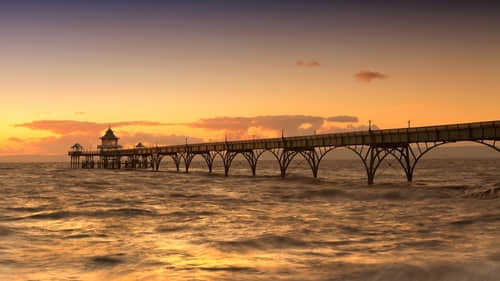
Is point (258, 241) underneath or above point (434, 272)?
underneath

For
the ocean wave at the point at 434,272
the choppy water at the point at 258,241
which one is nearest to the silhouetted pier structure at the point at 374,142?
the choppy water at the point at 258,241

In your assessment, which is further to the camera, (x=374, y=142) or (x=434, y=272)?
(x=374, y=142)

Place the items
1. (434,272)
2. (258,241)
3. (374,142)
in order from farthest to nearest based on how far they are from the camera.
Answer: (374,142) < (258,241) < (434,272)

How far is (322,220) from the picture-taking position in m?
21.7

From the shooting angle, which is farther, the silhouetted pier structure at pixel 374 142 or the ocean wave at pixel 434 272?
the silhouetted pier structure at pixel 374 142

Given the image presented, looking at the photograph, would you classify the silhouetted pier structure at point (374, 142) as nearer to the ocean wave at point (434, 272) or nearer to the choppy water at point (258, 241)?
the choppy water at point (258, 241)

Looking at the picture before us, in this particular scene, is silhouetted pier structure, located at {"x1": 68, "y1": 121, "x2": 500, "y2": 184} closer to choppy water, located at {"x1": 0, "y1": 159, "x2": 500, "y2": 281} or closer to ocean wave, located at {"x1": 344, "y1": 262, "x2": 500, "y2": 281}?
choppy water, located at {"x1": 0, "y1": 159, "x2": 500, "y2": 281}

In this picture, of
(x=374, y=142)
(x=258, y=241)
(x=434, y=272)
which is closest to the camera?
(x=434, y=272)

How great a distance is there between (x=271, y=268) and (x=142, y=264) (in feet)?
13.7

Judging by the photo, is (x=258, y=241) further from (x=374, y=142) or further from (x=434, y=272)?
(x=374, y=142)

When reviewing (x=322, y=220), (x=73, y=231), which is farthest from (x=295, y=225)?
(x=73, y=231)

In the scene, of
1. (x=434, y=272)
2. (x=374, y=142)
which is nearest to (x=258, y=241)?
(x=434, y=272)

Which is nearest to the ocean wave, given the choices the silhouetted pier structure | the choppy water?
the choppy water

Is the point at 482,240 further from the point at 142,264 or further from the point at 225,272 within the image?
the point at 142,264
